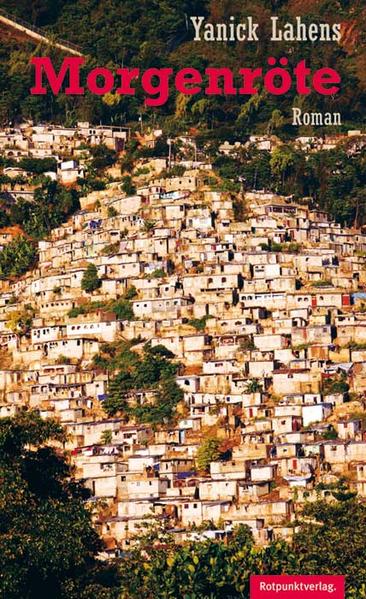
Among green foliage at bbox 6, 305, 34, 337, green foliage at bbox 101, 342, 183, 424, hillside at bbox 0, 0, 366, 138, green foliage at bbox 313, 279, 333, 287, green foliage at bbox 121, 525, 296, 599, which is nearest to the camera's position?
green foliage at bbox 121, 525, 296, 599

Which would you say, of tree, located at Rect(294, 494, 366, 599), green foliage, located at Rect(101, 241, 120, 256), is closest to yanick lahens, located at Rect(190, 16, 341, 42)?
green foliage, located at Rect(101, 241, 120, 256)

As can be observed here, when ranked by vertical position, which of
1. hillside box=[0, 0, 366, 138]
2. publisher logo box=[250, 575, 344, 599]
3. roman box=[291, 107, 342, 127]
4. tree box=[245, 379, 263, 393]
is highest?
hillside box=[0, 0, 366, 138]

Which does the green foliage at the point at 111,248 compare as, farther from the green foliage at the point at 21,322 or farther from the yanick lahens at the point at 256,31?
the yanick lahens at the point at 256,31

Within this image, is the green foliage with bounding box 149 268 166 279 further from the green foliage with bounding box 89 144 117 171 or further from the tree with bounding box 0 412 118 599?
the tree with bounding box 0 412 118 599

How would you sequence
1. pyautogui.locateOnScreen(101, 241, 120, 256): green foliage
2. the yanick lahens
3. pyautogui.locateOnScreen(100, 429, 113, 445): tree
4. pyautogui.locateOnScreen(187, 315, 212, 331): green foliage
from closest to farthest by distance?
pyautogui.locateOnScreen(100, 429, 113, 445): tree < pyautogui.locateOnScreen(187, 315, 212, 331): green foliage < pyautogui.locateOnScreen(101, 241, 120, 256): green foliage < the yanick lahens

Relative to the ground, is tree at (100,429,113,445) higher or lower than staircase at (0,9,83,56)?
lower

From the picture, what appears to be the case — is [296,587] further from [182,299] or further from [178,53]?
[178,53]

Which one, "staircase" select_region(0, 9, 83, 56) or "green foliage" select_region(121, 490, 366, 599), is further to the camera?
"staircase" select_region(0, 9, 83, 56)
